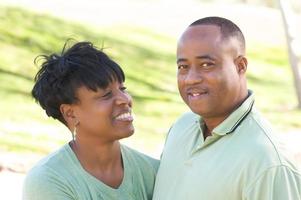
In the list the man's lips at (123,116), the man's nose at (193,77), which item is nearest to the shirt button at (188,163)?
the man's nose at (193,77)

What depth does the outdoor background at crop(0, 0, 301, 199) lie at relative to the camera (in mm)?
11000

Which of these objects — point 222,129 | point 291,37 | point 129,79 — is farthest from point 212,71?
point 129,79

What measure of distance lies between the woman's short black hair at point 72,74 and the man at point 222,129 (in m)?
0.54

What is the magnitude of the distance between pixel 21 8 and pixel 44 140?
9005 mm

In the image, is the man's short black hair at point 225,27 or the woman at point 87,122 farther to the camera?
the woman at point 87,122

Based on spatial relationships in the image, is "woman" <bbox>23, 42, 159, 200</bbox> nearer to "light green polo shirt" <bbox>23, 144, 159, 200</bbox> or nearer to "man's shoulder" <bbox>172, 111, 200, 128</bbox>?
"light green polo shirt" <bbox>23, 144, 159, 200</bbox>

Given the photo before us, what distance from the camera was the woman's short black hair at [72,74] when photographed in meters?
3.46

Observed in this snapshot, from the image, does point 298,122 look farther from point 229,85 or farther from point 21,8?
point 229,85

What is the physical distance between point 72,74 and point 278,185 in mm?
1258

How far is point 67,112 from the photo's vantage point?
11.7ft

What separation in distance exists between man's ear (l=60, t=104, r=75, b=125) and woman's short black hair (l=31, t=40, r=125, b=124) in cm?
2

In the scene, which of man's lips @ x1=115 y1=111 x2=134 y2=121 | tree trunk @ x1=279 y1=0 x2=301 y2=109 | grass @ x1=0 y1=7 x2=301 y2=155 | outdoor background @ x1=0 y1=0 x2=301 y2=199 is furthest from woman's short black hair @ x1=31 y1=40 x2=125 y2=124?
tree trunk @ x1=279 y1=0 x2=301 y2=109

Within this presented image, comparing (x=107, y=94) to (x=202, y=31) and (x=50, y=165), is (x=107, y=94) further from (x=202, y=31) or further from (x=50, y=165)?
(x=202, y=31)

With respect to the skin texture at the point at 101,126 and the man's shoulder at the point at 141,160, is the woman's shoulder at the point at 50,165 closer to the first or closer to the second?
the skin texture at the point at 101,126
